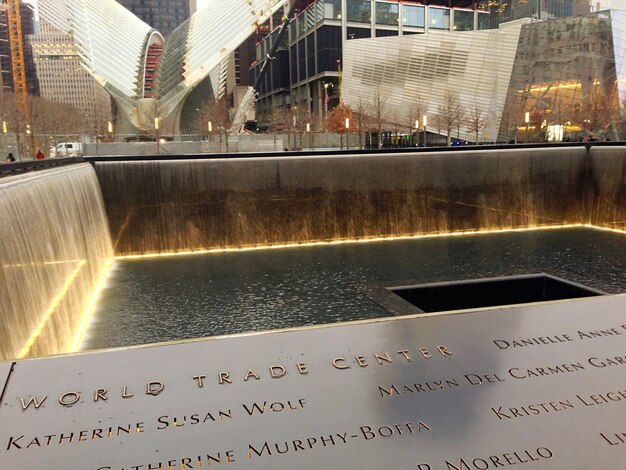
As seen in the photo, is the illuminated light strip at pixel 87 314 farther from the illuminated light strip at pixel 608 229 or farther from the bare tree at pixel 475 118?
the bare tree at pixel 475 118

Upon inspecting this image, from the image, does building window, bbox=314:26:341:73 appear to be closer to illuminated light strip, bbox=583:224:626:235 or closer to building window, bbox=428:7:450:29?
building window, bbox=428:7:450:29

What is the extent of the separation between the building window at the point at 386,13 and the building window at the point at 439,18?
542cm

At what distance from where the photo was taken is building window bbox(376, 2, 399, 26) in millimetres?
69188

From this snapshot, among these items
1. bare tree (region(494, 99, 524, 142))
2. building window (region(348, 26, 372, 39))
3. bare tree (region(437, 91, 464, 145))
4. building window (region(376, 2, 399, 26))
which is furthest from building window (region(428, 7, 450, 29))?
bare tree (region(494, 99, 524, 142))

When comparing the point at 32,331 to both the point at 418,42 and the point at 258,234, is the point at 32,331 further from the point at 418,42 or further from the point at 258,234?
the point at 418,42

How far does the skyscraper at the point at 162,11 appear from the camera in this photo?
177 meters

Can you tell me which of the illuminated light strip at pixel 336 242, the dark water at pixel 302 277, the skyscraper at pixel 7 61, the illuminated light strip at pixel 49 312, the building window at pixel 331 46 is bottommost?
the illuminated light strip at pixel 336 242

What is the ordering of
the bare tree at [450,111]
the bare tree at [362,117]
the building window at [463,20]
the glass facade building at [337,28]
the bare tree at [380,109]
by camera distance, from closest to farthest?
1. the bare tree at [450,111]
2. the bare tree at [362,117]
3. the bare tree at [380,109]
4. the glass facade building at [337,28]
5. the building window at [463,20]

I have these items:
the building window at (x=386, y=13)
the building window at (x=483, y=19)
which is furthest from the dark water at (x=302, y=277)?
the building window at (x=483, y=19)

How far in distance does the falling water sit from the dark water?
0.49 metres

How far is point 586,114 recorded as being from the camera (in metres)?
39.1

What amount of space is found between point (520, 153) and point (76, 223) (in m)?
11.8

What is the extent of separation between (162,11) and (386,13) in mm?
135208

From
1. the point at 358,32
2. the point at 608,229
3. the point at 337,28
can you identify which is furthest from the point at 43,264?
the point at 358,32
